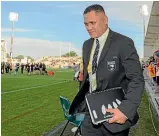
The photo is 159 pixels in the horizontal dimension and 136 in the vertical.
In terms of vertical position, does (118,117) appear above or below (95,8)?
below

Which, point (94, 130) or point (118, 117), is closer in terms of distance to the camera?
point (118, 117)

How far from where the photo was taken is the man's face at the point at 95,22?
300 centimetres

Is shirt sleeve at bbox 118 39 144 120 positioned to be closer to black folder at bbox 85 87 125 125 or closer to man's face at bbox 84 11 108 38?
black folder at bbox 85 87 125 125

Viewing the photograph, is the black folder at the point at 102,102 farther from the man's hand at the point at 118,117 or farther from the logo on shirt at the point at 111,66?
the logo on shirt at the point at 111,66

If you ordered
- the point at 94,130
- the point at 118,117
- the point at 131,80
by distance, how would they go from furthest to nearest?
the point at 94,130 < the point at 131,80 < the point at 118,117

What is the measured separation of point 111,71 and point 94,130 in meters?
0.52

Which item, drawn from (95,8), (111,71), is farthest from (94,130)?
(95,8)

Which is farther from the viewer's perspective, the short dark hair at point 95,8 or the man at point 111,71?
the short dark hair at point 95,8

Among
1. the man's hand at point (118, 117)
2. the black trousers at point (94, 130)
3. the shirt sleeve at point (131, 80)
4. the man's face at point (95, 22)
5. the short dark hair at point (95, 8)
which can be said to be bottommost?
the black trousers at point (94, 130)

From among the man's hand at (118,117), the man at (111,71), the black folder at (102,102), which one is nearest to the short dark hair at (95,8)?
the man at (111,71)

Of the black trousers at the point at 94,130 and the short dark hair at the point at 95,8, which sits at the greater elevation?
the short dark hair at the point at 95,8

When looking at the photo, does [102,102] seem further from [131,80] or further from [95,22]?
[95,22]

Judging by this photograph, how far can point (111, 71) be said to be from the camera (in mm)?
3004

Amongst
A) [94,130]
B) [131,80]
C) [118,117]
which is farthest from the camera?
[94,130]
